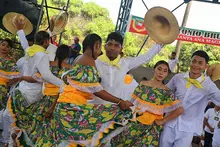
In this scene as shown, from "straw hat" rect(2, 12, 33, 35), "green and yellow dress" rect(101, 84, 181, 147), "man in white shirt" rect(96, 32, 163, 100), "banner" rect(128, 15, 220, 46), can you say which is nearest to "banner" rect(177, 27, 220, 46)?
"banner" rect(128, 15, 220, 46)

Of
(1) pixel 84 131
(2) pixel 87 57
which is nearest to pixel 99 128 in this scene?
(1) pixel 84 131

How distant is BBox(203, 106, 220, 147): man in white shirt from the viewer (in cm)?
682

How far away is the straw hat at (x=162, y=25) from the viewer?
4332 mm

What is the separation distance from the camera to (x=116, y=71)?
A: 4.39 metres

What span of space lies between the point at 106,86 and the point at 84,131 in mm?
790

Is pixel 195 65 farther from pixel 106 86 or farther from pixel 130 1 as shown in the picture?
pixel 130 1

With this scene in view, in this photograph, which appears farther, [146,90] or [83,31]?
[83,31]

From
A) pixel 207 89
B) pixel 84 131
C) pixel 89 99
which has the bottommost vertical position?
pixel 84 131

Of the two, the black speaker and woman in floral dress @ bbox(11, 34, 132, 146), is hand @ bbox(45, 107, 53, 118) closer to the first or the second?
woman in floral dress @ bbox(11, 34, 132, 146)

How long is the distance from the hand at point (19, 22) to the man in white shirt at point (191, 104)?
2601 mm

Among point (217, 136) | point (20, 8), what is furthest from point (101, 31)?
point (217, 136)

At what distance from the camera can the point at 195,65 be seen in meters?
4.23

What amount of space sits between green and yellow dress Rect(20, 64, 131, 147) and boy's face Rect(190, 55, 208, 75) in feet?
3.30

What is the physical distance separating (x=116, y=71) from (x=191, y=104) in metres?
0.90
